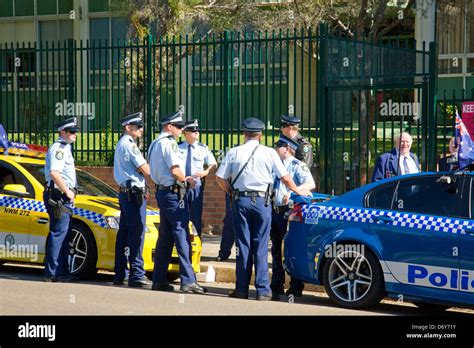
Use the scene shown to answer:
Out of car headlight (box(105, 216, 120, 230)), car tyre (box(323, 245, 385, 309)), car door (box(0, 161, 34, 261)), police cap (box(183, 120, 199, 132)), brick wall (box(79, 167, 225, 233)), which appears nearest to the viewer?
car tyre (box(323, 245, 385, 309))

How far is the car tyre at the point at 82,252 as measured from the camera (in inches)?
476

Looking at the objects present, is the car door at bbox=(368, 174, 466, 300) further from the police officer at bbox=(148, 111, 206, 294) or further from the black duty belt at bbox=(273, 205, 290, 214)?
the police officer at bbox=(148, 111, 206, 294)

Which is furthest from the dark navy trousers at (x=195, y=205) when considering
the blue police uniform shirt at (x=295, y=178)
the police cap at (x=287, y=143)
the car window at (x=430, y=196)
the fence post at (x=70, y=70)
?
the fence post at (x=70, y=70)

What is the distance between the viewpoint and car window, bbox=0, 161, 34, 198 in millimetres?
12586

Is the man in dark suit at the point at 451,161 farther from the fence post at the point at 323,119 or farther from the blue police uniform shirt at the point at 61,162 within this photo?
the blue police uniform shirt at the point at 61,162

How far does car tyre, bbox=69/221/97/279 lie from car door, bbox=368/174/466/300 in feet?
12.0

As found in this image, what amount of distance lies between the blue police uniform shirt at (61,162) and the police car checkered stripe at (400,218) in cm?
298

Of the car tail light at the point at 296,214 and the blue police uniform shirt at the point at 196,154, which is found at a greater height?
the blue police uniform shirt at the point at 196,154

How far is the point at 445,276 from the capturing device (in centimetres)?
958

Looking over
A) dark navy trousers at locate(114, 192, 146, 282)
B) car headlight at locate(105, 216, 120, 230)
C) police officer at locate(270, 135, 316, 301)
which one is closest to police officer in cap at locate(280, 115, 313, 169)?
police officer at locate(270, 135, 316, 301)

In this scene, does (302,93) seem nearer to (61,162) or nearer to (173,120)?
(173,120)

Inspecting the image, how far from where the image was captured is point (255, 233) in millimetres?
10836

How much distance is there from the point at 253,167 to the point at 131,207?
170 centimetres
